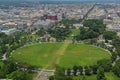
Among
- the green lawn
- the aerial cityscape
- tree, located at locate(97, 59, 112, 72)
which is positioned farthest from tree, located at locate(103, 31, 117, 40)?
tree, located at locate(97, 59, 112, 72)

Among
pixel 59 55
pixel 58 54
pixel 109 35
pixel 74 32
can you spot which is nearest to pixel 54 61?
pixel 59 55

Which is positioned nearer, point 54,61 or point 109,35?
point 54,61

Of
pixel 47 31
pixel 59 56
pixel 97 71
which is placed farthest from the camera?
pixel 47 31

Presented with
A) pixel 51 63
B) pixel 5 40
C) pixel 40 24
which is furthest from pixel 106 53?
pixel 40 24

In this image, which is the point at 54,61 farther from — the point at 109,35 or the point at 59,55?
the point at 109,35

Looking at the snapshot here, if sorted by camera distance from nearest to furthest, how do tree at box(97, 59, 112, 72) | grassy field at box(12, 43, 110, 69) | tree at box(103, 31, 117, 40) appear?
tree at box(97, 59, 112, 72) < grassy field at box(12, 43, 110, 69) < tree at box(103, 31, 117, 40)

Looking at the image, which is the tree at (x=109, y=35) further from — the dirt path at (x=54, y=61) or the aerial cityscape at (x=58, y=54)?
the dirt path at (x=54, y=61)

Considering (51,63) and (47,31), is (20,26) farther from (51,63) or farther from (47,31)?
(51,63)

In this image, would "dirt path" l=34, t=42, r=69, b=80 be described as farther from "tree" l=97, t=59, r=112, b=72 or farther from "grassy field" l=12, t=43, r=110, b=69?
"tree" l=97, t=59, r=112, b=72
